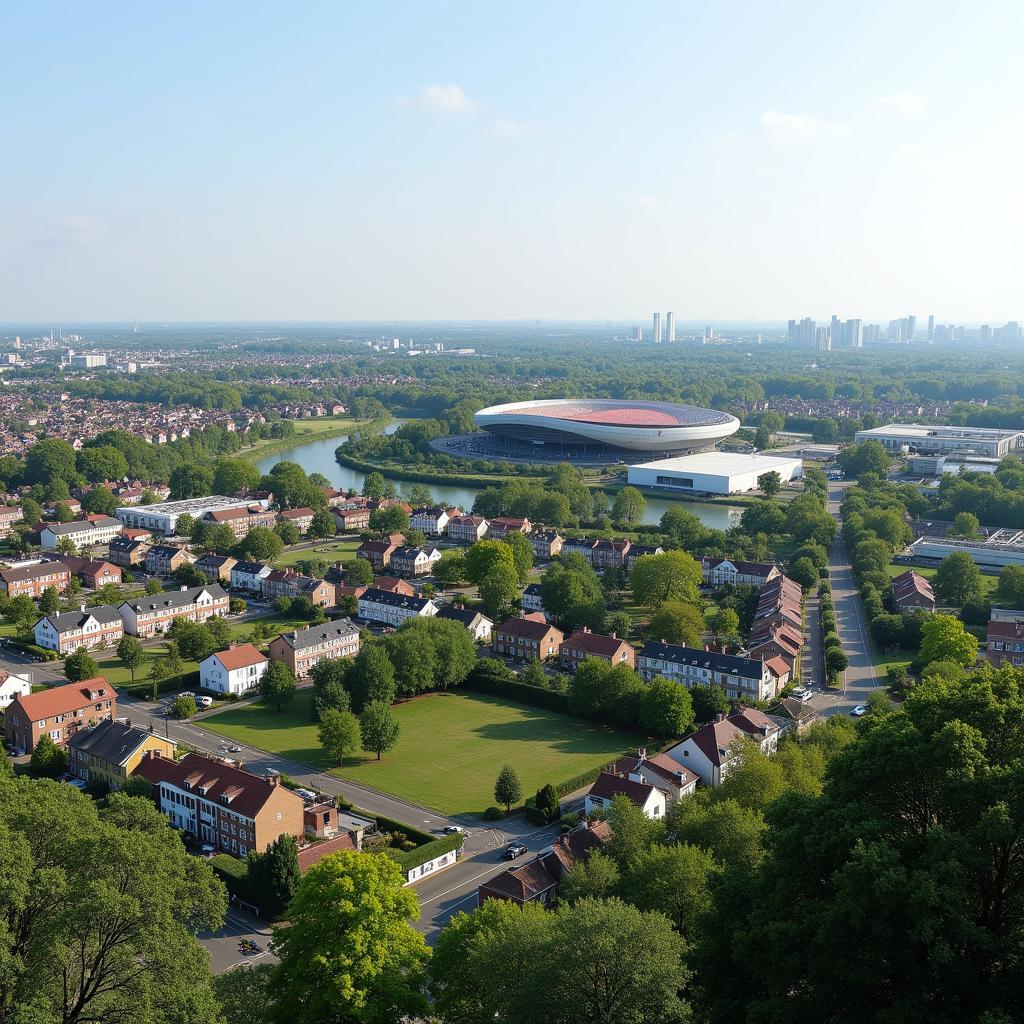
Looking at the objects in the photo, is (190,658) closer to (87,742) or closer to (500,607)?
(87,742)

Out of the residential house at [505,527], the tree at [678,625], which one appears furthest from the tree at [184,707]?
the residential house at [505,527]

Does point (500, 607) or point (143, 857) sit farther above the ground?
point (143, 857)

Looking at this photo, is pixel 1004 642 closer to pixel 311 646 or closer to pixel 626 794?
pixel 626 794

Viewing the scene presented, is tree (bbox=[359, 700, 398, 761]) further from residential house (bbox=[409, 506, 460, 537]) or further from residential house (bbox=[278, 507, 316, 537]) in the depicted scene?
residential house (bbox=[278, 507, 316, 537])

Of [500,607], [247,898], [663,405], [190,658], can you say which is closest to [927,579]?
[500,607]

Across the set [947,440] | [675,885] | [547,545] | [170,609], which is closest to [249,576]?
[170,609]

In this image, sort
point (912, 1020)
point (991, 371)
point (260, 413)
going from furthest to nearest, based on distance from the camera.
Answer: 1. point (991, 371)
2. point (260, 413)
3. point (912, 1020)
